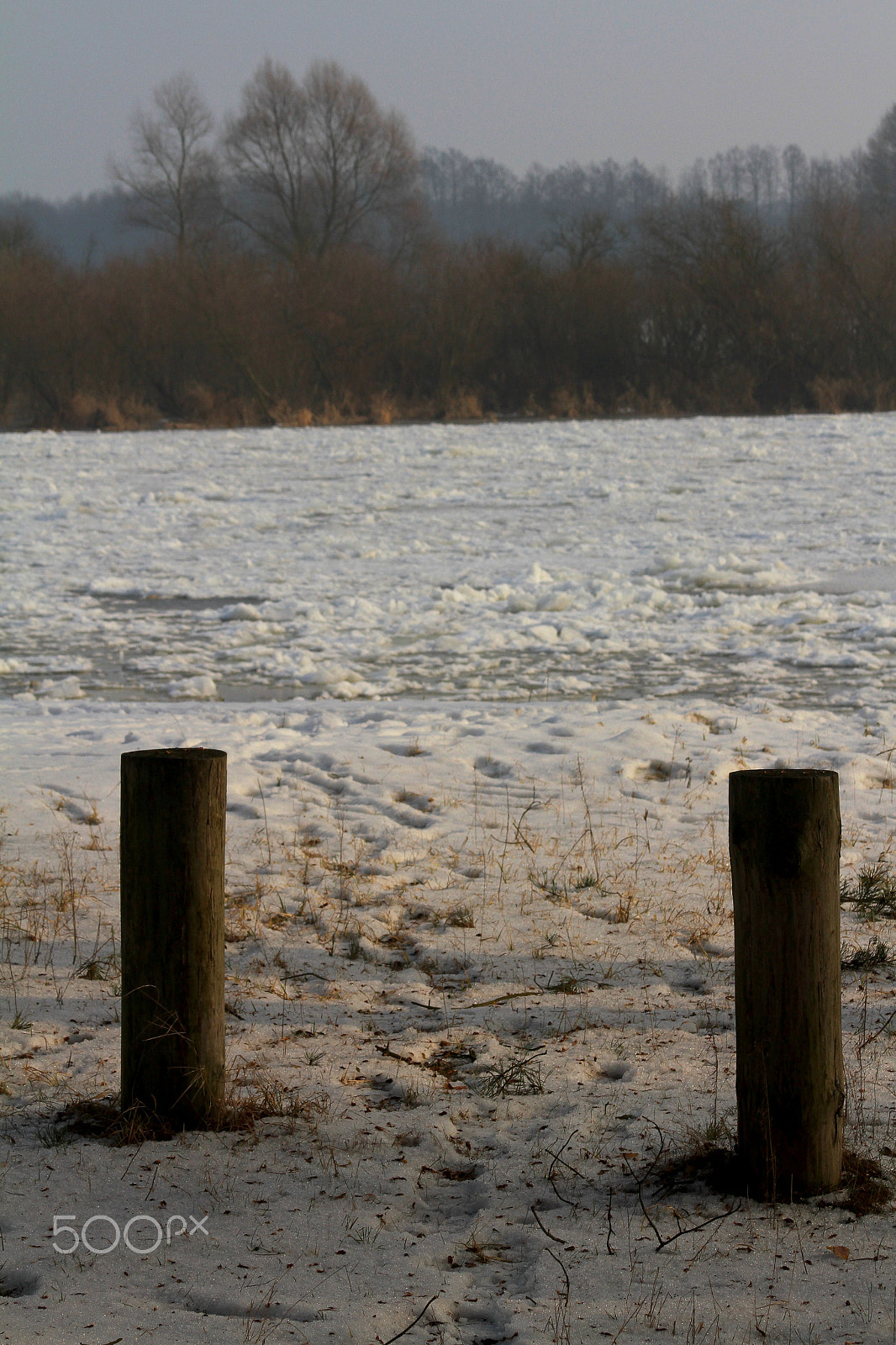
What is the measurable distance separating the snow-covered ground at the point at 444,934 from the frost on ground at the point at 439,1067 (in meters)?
0.01

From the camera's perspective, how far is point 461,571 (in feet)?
39.8

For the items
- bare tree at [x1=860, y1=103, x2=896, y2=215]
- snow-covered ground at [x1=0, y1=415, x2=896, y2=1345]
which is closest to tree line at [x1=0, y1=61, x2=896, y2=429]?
snow-covered ground at [x1=0, y1=415, x2=896, y2=1345]

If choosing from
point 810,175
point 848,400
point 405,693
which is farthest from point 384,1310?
point 810,175

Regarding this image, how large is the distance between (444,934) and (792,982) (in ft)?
6.39

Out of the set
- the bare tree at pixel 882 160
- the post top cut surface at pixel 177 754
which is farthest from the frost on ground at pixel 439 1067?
the bare tree at pixel 882 160

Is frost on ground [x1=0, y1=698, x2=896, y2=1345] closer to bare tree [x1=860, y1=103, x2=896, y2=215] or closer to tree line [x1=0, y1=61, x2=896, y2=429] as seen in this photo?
tree line [x1=0, y1=61, x2=896, y2=429]

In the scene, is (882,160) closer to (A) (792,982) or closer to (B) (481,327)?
(B) (481,327)

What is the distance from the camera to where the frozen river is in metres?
8.49

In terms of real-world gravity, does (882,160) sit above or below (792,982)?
above

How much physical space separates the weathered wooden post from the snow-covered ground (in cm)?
19

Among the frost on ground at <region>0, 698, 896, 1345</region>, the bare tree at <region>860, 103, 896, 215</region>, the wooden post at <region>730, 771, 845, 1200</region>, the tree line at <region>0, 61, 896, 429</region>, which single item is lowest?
the frost on ground at <region>0, 698, 896, 1345</region>

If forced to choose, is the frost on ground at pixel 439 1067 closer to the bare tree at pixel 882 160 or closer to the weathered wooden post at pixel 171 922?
the weathered wooden post at pixel 171 922

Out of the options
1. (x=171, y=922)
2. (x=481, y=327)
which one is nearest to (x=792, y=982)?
(x=171, y=922)

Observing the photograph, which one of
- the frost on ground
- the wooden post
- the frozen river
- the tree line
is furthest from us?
the tree line
